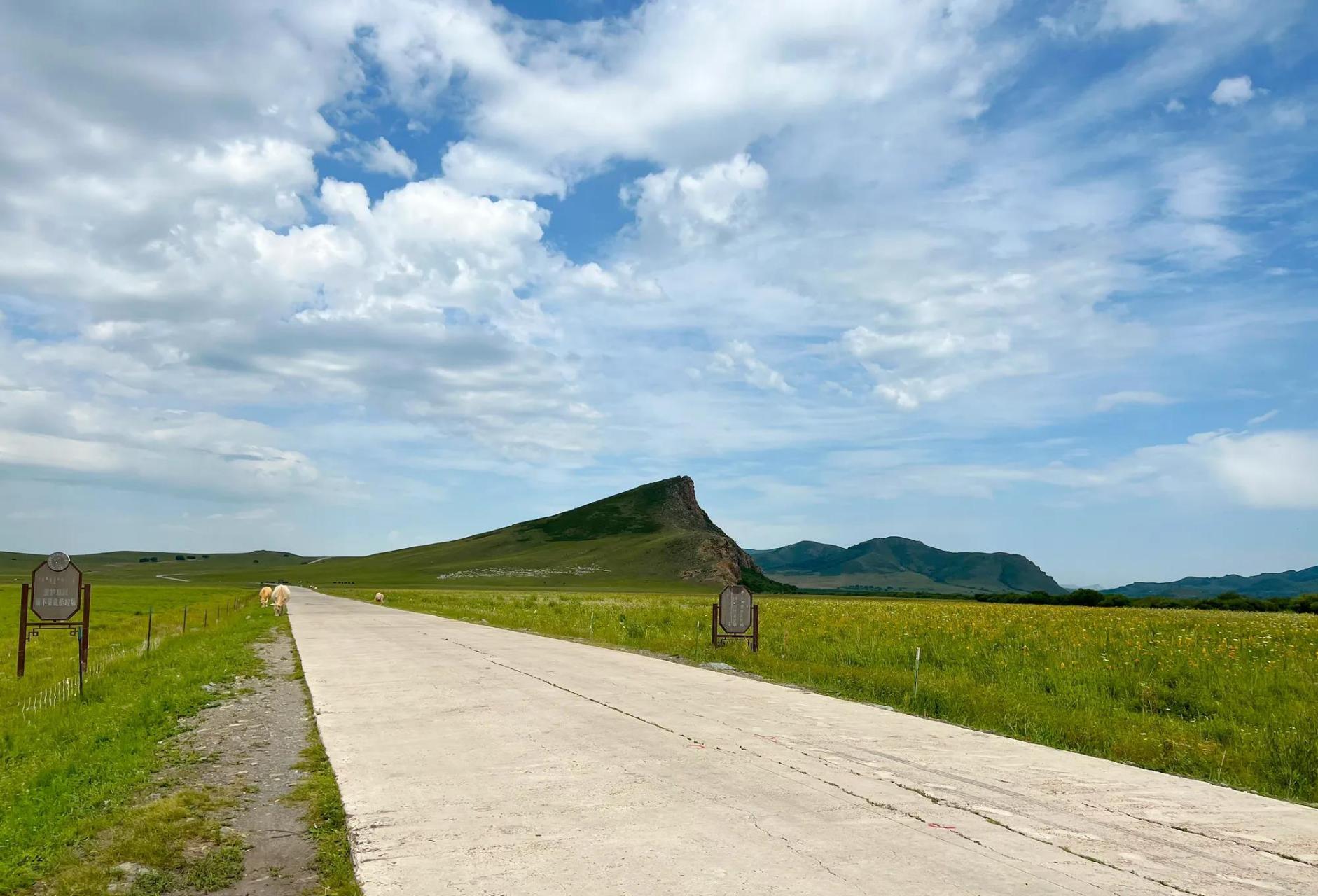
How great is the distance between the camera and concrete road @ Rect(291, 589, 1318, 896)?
Result: 20.0 feet

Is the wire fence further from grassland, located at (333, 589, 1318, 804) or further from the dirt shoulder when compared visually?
grassland, located at (333, 589, 1318, 804)

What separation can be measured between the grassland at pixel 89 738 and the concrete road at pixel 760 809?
2.12 m

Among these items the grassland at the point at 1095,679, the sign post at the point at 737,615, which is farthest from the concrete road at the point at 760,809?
the sign post at the point at 737,615

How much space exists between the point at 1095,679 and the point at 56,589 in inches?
922

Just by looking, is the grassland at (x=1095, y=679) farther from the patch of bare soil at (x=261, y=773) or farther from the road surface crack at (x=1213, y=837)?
the patch of bare soil at (x=261, y=773)

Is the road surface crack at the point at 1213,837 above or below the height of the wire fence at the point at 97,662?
above

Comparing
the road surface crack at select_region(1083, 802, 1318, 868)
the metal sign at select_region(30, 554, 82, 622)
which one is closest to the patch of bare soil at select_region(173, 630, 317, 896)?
the road surface crack at select_region(1083, 802, 1318, 868)

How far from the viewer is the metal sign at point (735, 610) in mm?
24047

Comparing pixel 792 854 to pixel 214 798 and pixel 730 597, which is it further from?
pixel 730 597

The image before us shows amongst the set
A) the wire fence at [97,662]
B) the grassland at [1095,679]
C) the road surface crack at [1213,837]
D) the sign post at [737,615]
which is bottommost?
the wire fence at [97,662]

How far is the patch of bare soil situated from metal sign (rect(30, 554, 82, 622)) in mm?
7106

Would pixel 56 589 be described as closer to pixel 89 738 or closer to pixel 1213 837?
pixel 89 738

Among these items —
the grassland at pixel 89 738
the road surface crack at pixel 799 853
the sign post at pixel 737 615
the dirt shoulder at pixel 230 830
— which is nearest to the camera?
the road surface crack at pixel 799 853

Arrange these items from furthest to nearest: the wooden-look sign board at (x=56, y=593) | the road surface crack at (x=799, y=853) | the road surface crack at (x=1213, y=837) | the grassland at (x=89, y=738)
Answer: the wooden-look sign board at (x=56, y=593) < the grassland at (x=89, y=738) < the road surface crack at (x=1213, y=837) < the road surface crack at (x=799, y=853)
